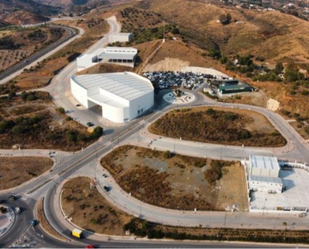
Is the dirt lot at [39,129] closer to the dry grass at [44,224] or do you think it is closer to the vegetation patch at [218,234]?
the dry grass at [44,224]

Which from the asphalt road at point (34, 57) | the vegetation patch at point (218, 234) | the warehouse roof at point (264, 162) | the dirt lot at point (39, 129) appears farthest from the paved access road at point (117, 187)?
the asphalt road at point (34, 57)

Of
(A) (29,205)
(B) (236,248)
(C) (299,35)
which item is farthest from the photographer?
(C) (299,35)

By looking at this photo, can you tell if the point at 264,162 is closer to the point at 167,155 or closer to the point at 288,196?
the point at 288,196

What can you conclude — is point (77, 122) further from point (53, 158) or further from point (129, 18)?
point (129, 18)

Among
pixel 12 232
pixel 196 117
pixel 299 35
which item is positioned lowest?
pixel 12 232

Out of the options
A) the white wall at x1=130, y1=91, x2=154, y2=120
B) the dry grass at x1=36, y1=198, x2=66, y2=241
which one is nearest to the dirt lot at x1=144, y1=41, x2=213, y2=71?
the white wall at x1=130, y1=91, x2=154, y2=120

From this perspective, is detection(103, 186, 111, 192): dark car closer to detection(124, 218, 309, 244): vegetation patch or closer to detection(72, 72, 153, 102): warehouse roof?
detection(124, 218, 309, 244): vegetation patch

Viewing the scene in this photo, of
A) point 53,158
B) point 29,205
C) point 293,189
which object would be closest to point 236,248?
point 293,189
